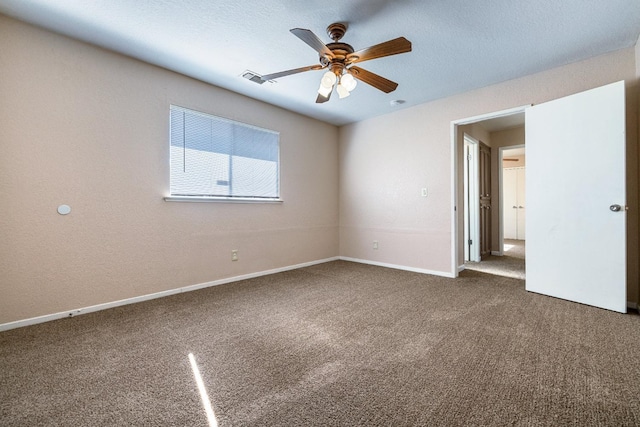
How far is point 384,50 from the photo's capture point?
1.98 m

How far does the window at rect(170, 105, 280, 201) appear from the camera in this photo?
→ 3154mm

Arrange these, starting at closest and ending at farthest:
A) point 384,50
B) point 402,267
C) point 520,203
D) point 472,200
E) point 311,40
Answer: point 311,40
point 384,50
point 402,267
point 472,200
point 520,203

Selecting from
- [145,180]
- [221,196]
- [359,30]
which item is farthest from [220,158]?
[359,30]

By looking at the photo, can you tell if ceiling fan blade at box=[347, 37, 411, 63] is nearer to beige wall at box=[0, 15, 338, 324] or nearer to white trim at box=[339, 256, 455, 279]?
beige wall at box=[0, 15, 338, 324]

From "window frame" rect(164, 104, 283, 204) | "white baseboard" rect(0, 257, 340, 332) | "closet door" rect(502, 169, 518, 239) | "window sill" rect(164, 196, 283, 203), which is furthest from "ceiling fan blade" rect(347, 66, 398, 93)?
"closet door" rect(502, 169, 518, 239)

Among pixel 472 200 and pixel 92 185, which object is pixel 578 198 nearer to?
pixel 472 200

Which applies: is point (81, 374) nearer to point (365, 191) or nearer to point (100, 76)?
point (100, 76)

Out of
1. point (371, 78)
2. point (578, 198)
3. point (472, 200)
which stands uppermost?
point (371, 78)

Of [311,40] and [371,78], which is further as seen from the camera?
[371,78]

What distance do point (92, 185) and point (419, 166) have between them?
3.90 m

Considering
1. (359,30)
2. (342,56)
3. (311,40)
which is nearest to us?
(311,40)

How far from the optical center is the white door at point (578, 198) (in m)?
2.45

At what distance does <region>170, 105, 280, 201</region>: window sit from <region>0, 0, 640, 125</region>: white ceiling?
574 mm

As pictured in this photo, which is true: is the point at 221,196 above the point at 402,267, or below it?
above
